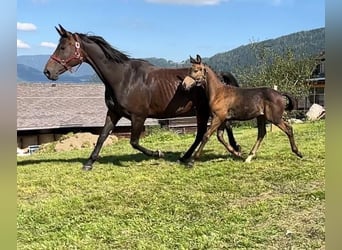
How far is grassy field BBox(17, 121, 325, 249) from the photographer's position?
3391 mm

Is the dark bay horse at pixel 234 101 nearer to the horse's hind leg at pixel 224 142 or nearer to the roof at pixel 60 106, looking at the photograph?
the horse's hind leg at pixel 224 142

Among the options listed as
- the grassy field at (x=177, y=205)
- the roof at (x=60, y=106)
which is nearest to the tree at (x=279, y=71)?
the roof at (x=60, y=106)

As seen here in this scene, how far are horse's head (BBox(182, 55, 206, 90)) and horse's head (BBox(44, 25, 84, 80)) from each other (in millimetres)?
1641

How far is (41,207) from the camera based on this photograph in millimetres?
4555

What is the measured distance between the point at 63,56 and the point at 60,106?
21792mm

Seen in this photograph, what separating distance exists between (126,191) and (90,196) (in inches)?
16.4

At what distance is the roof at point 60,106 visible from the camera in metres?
23.9

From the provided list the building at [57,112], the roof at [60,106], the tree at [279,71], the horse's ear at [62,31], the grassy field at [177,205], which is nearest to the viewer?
the grassy field at [177,205]

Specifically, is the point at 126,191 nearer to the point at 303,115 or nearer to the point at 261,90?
the point at 261,90

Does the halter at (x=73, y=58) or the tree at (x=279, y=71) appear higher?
the tree at (x=279, y=71)

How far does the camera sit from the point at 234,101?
6.21 m

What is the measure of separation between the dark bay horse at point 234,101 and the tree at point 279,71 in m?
24.4

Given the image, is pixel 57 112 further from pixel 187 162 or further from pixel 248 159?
pixel 248 159
